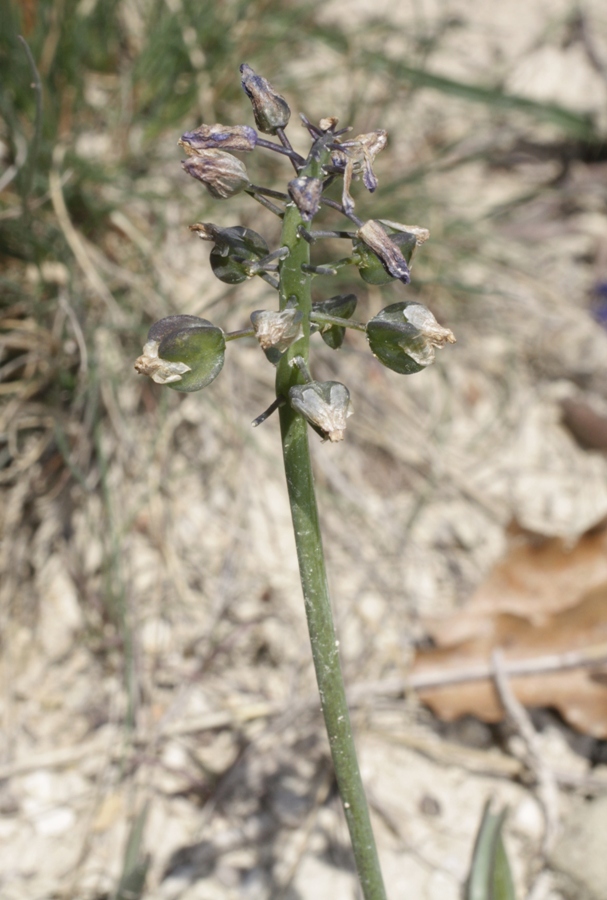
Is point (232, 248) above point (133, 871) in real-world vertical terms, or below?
above

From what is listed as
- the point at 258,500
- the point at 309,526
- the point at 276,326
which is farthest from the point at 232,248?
the point at 258,500

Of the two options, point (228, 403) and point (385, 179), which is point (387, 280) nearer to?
point (228, 403)

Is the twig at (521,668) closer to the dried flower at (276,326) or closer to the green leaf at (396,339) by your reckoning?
the green leaf at (396,339)

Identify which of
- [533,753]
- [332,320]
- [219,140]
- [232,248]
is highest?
[219,140]

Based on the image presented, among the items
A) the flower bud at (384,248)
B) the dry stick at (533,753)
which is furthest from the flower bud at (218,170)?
the dry stick at (533,753)

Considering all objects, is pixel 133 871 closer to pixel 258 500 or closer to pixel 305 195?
pixel 258 500

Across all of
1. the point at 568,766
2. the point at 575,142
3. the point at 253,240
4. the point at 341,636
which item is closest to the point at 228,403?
the point at 341,636

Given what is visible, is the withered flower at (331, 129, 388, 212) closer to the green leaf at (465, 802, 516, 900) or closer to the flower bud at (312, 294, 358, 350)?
the flower bud at (312, 294, 358, 350)
